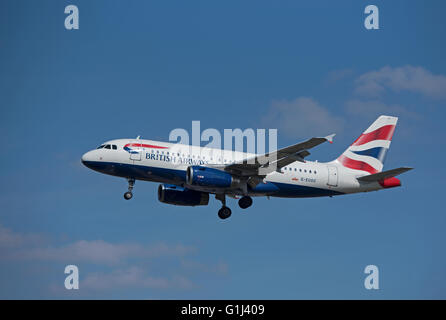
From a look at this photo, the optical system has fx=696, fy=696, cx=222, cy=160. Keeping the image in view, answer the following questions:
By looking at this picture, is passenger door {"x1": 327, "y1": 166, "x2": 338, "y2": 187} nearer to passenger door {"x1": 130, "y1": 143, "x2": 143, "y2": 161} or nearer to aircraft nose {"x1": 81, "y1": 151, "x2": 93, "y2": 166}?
passenger door {"x1": 130, "y1": 143, "x2": 143, "y2": 161}

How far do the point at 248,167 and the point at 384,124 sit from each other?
1372cm

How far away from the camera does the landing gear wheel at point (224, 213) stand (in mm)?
50875

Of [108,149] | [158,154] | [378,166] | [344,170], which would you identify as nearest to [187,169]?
[158,154]

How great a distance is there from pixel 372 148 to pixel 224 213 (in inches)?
504

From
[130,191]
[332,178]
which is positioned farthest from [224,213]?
[332,178]

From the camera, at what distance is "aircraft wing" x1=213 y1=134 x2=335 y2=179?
44156 millimetres

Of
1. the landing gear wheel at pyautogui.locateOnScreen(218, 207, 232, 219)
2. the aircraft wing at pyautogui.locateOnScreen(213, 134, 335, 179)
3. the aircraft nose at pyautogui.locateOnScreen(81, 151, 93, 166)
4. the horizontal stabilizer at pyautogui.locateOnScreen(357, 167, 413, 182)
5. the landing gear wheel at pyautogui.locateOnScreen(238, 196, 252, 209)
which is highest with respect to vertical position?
the aircraft nose at pyautogui.locateOnScreen(81, 151, 93, 166)

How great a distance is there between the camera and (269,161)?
4681cm

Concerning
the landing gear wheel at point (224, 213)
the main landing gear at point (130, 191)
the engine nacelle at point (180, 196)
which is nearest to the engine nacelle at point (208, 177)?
the landing gear wheel at point (224, 213)

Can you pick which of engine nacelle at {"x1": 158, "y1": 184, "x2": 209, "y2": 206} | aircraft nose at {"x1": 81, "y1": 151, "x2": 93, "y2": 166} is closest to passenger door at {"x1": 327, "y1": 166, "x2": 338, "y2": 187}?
engine nacelle at {"x1": 158, "y1": 184, "x2": 209, "y2": 206}

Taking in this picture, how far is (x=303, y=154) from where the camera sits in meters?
45.2

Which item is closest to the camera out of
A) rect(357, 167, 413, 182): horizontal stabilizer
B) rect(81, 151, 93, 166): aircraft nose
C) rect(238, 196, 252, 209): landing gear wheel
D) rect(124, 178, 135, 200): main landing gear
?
rect(357, 167, 413, 182): horizontal stabilizer

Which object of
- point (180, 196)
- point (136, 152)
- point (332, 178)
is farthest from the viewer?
point (180, 196)

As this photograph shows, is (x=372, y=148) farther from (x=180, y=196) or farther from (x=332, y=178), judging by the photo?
(x=180, y=196)
